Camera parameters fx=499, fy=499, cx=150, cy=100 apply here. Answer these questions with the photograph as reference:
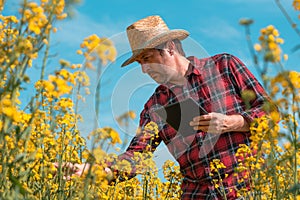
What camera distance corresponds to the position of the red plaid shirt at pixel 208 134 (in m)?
3.24

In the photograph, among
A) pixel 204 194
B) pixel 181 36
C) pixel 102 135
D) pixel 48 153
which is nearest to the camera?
pixel 102 135

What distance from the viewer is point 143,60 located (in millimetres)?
3375

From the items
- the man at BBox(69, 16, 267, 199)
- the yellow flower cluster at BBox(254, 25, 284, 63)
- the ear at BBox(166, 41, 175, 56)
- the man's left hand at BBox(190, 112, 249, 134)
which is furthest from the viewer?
the ear at BBox(166, 41, 175, 56)

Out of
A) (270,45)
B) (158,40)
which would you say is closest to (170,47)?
(158,40)

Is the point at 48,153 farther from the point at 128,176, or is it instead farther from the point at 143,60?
the point at 143,60

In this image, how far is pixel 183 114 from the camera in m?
3.29

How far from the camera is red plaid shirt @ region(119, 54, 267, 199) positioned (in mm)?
3236

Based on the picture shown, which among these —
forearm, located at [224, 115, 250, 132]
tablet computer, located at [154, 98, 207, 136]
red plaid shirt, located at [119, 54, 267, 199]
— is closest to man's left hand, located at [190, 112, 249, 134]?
forearm, located at [224, 115, 250, 132]

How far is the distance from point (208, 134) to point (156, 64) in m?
0.57

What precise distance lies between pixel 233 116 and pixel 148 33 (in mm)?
850

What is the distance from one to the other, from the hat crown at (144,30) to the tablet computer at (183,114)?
464mm

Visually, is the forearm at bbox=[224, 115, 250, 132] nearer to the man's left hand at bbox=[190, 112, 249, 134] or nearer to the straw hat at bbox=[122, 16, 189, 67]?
the man's left hand at bbox=[190, 112, 249, 134]

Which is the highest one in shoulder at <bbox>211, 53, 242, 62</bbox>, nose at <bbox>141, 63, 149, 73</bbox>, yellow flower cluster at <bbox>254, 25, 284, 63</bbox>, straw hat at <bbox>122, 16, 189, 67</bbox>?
straw hat at <bbox>122, 16, 189, 67</bbox>

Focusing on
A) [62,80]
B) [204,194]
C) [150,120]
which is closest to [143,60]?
[150,120]
